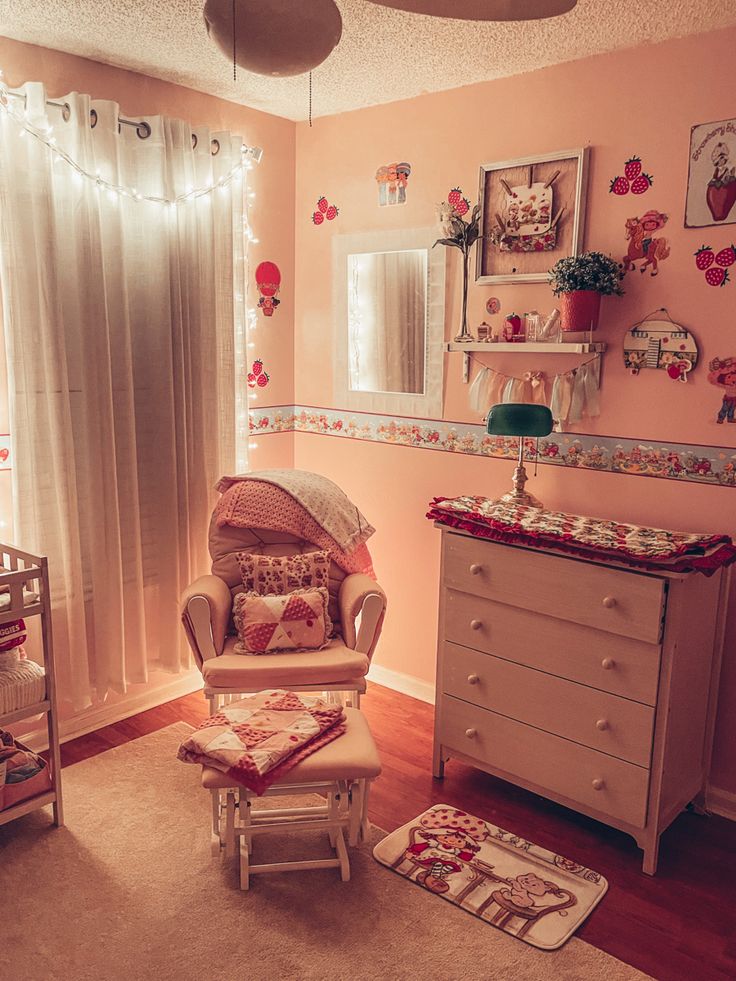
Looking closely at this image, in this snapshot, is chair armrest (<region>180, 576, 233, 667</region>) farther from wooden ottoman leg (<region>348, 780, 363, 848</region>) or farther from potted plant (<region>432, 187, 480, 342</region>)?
potted plant (<region>432, 187, 480, 342</region>)

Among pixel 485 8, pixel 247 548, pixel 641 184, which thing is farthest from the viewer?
pixel 247 548

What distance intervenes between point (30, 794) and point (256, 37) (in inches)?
90.4

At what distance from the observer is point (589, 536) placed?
251 cm

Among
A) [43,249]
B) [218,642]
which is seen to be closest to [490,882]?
[218,642]

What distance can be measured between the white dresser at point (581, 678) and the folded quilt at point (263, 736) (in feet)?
1.91

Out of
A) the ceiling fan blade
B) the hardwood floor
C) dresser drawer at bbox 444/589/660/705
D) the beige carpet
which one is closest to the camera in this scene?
the ceiling fan blade

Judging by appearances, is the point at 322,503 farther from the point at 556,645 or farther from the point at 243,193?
the point at 243,193

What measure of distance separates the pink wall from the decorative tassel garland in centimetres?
5

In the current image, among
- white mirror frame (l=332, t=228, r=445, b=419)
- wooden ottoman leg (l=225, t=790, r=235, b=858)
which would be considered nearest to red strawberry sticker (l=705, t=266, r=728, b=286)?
white mirror frame (l=332, t=228, r=445, b=419)

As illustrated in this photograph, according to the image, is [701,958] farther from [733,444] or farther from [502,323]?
[502,323]

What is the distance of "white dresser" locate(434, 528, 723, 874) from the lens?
242 centimetres

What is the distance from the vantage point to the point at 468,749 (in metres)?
2.89

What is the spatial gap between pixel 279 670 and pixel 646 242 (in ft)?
6.37

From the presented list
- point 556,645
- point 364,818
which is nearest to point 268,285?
point 556,645
